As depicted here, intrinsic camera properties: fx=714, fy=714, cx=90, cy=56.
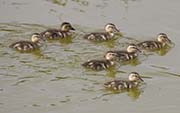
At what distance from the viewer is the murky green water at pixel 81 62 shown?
20.9 feet

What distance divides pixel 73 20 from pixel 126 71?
151 centimetres

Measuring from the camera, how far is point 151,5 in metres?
8.98

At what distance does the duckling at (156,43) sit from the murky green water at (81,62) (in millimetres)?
118

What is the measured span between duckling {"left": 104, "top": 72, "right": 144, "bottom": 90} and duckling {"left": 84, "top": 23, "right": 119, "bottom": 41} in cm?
109

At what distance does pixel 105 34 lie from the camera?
7941 mm

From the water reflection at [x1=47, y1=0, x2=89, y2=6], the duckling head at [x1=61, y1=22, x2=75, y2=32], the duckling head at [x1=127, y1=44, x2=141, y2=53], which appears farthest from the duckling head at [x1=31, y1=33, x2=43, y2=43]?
the water reflection at [x1=47, y1=0, x2=89, y2=6]

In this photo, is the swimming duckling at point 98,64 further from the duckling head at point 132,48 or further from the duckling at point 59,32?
the duckling at point 59,32

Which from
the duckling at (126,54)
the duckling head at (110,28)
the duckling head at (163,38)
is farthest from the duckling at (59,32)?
the duckling head at (163,38)

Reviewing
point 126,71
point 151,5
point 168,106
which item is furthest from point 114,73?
point 151,5

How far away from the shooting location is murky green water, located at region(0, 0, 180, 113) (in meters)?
6.38

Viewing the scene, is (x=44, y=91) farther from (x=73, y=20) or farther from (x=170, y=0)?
(x=170, y=0)

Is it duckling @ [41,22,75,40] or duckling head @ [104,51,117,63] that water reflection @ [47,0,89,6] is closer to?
duckling @ [41,22,75,40]

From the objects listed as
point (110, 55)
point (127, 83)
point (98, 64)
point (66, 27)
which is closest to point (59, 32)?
point (66, 27)

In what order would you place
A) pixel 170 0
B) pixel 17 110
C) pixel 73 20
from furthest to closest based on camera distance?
pixel 170 0 < pixel 73 20 < pixel 17 110
